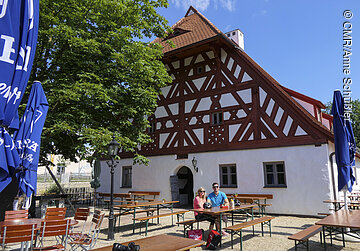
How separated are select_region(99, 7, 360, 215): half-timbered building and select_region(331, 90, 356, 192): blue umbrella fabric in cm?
380

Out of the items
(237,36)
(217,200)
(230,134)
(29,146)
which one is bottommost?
(217,200)

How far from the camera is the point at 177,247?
12.1ft

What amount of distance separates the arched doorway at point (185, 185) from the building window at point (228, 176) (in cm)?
353

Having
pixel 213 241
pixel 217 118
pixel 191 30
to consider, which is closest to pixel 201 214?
pixel 213 241

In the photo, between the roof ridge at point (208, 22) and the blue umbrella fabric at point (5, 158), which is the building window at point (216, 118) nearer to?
the roof ridge at point (208, 22)

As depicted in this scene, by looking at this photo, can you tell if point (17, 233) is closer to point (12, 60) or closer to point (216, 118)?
point (12, 60)

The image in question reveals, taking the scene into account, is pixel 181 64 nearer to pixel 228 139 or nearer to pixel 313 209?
pixel 228 139

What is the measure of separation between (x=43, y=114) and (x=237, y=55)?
1077 cm

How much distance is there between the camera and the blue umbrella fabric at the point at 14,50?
8.95 feet

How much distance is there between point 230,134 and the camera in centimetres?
1346

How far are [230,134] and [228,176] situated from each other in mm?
2159

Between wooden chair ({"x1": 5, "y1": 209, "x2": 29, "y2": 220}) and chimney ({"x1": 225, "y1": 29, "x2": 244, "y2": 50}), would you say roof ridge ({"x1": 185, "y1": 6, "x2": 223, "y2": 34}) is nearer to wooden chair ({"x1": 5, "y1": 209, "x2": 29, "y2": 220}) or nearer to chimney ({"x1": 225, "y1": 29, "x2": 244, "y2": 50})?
chimney ({"x1": 225, "y1": 29, "x2": 244, "y2": 50})

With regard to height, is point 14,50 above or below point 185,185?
above

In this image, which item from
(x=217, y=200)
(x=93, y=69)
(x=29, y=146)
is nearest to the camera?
(x=29, y=146)
